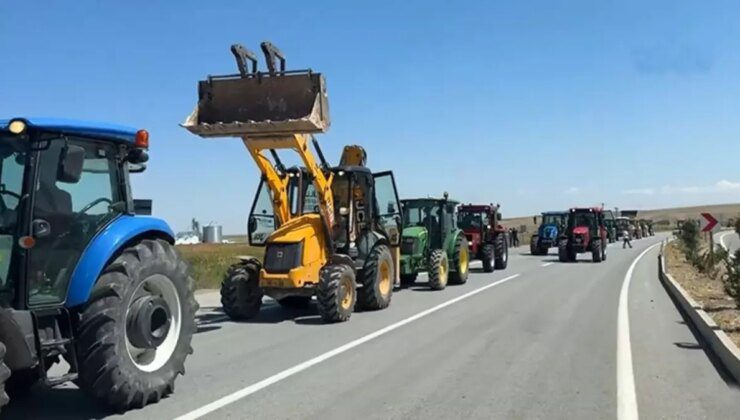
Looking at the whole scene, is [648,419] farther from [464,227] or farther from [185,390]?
[464,227]

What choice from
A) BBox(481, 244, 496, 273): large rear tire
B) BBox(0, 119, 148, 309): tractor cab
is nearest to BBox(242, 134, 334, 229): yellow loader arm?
BBox(0, 119, 148, 309): tractor cab

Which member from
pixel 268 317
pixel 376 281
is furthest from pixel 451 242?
pixel 268 317

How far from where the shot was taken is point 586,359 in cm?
955

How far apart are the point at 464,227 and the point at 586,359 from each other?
2001 cm

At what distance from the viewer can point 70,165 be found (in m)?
6.22

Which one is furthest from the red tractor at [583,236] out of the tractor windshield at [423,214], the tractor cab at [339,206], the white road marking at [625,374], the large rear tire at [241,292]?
the large rear tire at [241,292]

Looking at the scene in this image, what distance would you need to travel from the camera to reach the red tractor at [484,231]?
28594 mm

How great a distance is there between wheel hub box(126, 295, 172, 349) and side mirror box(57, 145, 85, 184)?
131 centimetres

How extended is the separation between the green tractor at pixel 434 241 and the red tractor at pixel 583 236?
1224cm

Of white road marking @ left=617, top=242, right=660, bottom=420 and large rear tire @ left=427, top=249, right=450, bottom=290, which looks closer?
white road marking @ left=617, top=242, right=660, bottom=420

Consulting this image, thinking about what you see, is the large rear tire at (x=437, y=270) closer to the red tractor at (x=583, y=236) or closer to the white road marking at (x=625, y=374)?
the white road marking at (x=625, y=374)

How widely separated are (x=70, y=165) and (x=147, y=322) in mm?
1599

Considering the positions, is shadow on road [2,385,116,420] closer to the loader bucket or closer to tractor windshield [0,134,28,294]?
tractor windshield [0,134,28,294]

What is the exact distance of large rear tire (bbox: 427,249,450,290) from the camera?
775 inches
